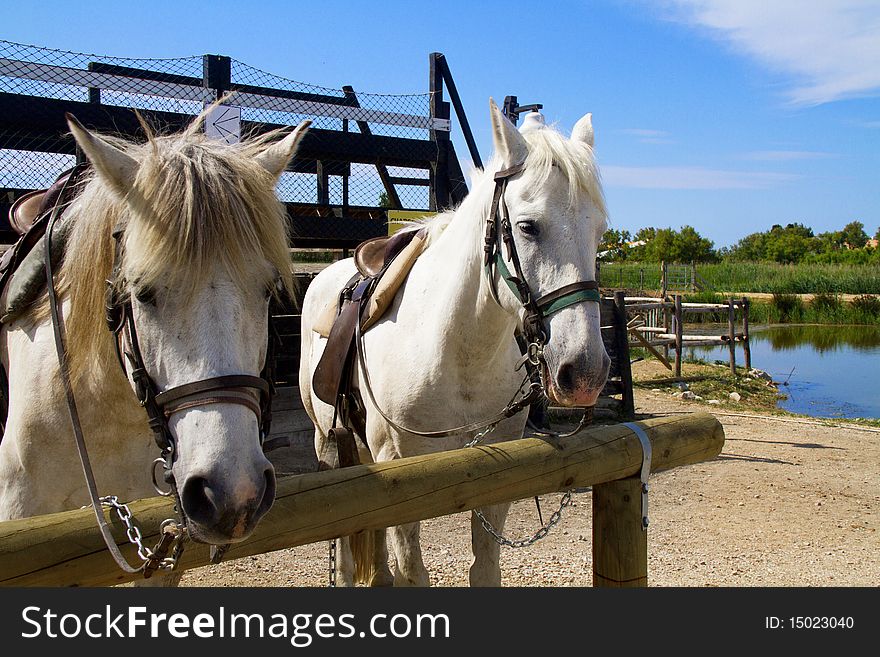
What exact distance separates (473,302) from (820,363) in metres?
21.1

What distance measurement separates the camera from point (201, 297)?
4.84ft

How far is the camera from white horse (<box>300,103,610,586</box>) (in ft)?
7.64

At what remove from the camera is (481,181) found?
2939 millimetres

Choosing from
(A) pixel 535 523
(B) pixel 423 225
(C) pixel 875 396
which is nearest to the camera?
(B) pixel 423 225

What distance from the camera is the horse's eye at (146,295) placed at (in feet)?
4.96

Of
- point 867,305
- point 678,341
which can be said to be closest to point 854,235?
point 867,305

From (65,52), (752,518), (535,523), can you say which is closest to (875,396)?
(752,518)

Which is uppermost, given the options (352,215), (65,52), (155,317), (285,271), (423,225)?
(65,52)

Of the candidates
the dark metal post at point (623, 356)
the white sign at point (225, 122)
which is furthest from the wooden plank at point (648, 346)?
the white sign at point (225, 122)

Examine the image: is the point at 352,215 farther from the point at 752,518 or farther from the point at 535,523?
the point at 752,518

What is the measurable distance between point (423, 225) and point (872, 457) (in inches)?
295

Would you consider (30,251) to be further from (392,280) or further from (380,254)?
(380,254)

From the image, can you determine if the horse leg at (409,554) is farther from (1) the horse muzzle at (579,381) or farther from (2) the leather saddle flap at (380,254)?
(2) the leather saddle flap at (380,254)

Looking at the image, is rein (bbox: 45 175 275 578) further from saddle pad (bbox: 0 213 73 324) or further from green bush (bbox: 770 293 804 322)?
green bush (bbox: 770 293 804 322)
